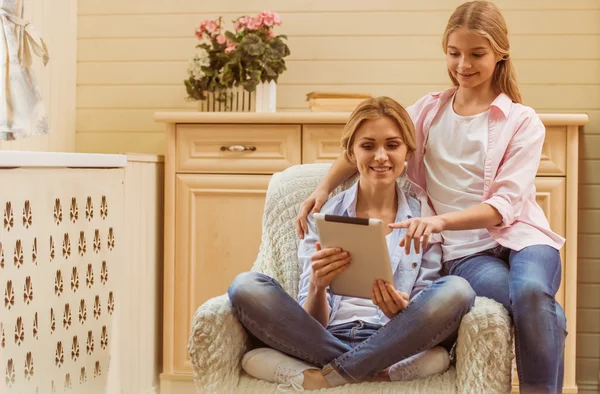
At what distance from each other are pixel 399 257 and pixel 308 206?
28 centimetres

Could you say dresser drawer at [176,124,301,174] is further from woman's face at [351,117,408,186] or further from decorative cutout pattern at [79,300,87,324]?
woman's face at [351,117,408,186]

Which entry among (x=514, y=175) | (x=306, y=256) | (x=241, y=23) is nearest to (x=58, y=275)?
(x=306, y=256)

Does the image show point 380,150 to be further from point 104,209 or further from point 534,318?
point 104,209

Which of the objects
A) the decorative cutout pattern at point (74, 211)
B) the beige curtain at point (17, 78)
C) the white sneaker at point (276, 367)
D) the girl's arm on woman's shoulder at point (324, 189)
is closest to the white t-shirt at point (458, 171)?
the girl's arm on woman's shoulder at point (324, 189)

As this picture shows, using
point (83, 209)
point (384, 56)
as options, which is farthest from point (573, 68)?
point (83, 209)

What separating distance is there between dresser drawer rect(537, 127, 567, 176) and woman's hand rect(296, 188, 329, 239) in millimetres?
1063

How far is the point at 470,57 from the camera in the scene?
204cm

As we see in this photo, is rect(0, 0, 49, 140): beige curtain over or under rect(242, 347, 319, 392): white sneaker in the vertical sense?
over

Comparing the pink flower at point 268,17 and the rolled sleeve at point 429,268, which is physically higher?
the pink flower at point 268,17

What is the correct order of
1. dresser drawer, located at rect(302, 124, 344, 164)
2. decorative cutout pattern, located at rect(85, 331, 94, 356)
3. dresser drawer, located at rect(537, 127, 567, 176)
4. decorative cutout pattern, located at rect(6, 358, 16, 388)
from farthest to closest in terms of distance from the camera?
dresser drawer, located at rect(302, 124, 344, 164) → dresser drawer, located at rect(537, 127, 567, 176) → decorative cutout pattern, located at rect(85, 331, 94, 356) → decorative cutout pattern, located at rect(6, 358, 16, 388)

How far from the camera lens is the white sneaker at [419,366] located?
1766 millimetres

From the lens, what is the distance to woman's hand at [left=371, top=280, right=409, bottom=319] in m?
1.76

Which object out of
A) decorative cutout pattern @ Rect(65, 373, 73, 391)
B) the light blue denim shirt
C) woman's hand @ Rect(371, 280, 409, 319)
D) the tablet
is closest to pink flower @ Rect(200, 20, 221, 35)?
the light blue denim shirt

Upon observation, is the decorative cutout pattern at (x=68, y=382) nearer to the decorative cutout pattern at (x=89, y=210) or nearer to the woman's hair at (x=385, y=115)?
the decorative cutout pattern at (x=89, y=210)
